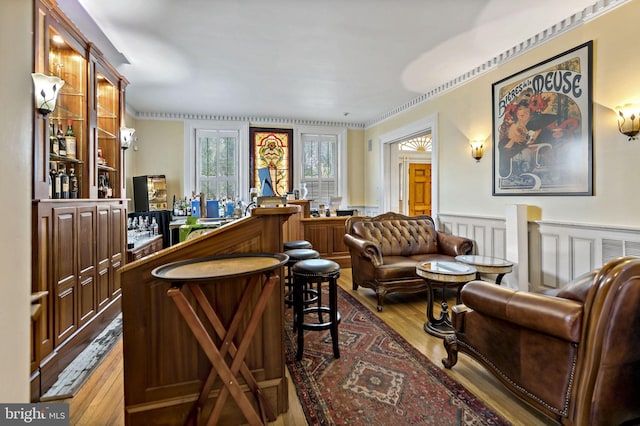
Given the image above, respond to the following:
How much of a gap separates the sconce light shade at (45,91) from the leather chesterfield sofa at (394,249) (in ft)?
10.2

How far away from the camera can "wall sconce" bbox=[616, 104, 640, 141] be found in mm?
2607

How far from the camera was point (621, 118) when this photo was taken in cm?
270

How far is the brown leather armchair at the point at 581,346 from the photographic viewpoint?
1.40m

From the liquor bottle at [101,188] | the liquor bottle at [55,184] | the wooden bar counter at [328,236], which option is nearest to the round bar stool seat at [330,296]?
the liquor bottle at [55,184]

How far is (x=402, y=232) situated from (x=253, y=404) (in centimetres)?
323

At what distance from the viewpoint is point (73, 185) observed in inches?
109

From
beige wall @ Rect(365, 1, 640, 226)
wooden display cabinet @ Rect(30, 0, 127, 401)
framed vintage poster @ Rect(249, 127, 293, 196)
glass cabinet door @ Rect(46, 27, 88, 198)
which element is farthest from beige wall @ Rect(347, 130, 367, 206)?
glass cabinet door @ Rect(46, 27, 88, 198)

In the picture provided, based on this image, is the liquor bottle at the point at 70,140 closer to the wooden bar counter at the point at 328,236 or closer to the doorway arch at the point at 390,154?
the wooden bar counter at the point at 328,236

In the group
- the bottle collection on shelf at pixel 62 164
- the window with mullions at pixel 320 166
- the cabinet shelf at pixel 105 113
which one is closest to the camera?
the bottle collection on shelf at pixel 62 164

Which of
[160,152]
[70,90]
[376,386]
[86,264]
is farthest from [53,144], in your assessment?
[160,152]

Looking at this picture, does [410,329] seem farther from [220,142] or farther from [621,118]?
[220,142]

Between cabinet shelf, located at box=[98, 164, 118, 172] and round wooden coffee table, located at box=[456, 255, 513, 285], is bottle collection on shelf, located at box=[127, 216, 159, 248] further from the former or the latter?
round wooden coffee table, located at box=[456, 255, 513, 285]

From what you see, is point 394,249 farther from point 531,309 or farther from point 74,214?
point 74,214

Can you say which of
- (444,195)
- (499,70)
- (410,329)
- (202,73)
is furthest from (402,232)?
(202,73)
